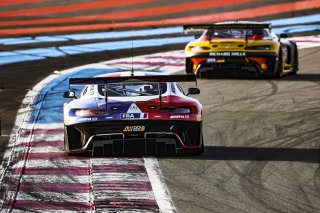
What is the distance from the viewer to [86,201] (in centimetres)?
882

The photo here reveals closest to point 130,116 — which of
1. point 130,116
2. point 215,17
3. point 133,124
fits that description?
point 130,116

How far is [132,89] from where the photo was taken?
11711mm

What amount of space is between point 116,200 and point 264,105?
281 inches

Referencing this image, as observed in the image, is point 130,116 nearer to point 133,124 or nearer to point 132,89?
point 133,124

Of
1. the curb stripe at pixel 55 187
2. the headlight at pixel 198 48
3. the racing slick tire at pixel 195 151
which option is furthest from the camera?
the headlight at pixel 198 48

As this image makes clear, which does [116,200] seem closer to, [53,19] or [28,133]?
[28,133]

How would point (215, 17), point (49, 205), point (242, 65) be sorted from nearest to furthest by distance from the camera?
point (49, 205), point (242, 65), point (215, 17)

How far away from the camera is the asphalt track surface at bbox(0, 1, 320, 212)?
9.03 metres

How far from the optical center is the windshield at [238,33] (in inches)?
753

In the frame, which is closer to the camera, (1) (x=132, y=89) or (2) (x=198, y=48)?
(1) (x=132, y=89)

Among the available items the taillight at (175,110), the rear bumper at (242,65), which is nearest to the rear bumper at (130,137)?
the taillight at (175,110)

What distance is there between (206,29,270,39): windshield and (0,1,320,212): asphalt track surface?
925mm

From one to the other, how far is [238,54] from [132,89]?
23.4 feet

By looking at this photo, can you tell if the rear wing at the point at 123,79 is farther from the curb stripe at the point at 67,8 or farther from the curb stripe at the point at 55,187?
the curb stripe at the point at 67,8
